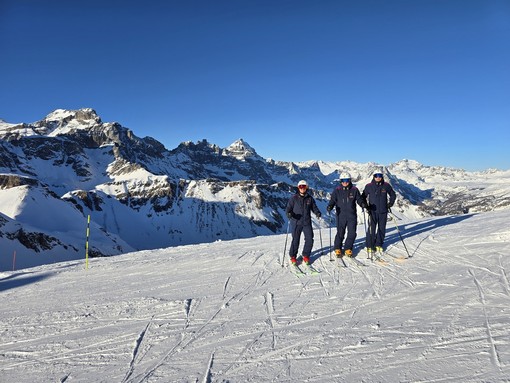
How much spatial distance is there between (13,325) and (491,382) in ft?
29.1

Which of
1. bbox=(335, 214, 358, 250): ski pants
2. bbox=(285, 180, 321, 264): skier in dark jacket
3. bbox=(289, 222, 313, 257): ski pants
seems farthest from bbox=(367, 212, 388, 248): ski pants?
bbox=(289, 222, 313, 257): ski pants

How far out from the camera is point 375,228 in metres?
11.9

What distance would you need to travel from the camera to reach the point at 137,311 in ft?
24.7

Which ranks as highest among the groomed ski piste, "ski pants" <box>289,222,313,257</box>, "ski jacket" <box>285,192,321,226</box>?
"ski jacket" <box>285,192,321,226</box>

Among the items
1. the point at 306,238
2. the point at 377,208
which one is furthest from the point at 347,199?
the point at 306,238

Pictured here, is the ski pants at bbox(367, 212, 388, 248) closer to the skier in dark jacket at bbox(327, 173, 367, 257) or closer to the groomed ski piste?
the skier in dark jacket at bbox(327, 173, 367, 257)

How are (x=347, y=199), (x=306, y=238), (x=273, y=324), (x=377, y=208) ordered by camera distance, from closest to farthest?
(x=273, y=324) < (x=306, y=238) < (x=347, y=199) < (x=377, y=208)

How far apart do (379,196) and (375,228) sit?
3.88 ft

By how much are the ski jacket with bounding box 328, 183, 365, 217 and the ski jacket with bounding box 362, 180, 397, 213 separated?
60 cm

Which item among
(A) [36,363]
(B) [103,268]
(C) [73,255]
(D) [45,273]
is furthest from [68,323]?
(C) [73,255]

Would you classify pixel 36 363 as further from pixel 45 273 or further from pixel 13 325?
pixel 45 273

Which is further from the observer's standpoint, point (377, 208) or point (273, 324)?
point (377, 208)

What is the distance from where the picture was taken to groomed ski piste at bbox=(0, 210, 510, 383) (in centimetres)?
474

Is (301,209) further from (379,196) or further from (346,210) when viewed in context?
(379,196)
